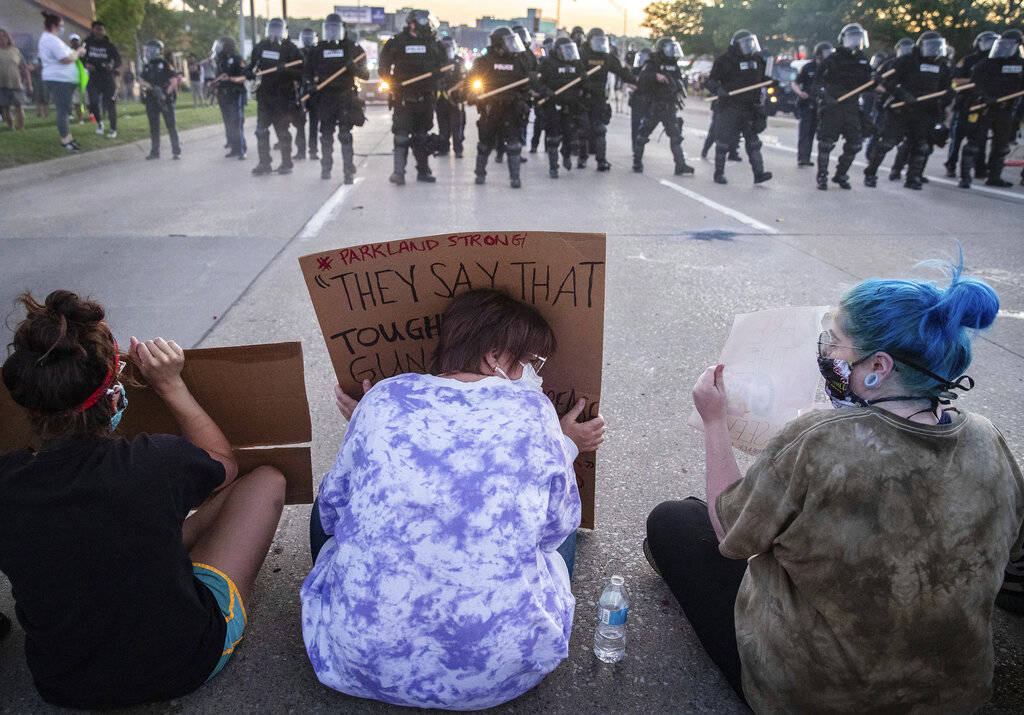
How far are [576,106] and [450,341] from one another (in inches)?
436

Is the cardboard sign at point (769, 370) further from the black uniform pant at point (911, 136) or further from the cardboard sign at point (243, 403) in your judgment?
the black uniform pant at point (911, 136)

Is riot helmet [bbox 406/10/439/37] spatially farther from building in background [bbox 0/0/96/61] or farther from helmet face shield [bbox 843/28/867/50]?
building in background [bbox 0/0/96/61]

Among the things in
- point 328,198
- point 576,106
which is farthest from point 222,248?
point 576,106

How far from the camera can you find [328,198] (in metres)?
9.77

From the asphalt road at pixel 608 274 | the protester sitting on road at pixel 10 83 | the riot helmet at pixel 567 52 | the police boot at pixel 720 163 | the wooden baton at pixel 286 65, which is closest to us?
the asphalt road at pixel 608 274

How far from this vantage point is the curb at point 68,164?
34.1 ft

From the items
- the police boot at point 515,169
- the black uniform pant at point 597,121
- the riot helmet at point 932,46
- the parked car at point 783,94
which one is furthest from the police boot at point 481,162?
the parked car at point 783,94

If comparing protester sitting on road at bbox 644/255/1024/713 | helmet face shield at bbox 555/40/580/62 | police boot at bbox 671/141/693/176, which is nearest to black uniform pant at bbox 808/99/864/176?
police boot at bbox 671/141/693/176

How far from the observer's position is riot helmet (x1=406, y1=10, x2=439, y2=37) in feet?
35.0

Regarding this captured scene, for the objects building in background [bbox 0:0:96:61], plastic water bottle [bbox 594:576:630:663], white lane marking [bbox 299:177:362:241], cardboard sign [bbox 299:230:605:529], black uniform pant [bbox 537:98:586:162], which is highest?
building in background [bbox 0:0:96:61]

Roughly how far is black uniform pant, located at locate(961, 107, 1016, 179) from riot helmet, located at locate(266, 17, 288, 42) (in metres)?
10.2

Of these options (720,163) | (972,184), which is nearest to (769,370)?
(720,163)

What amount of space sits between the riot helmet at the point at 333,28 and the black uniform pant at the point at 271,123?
1339mm

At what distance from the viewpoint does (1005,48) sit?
35.8 ft
